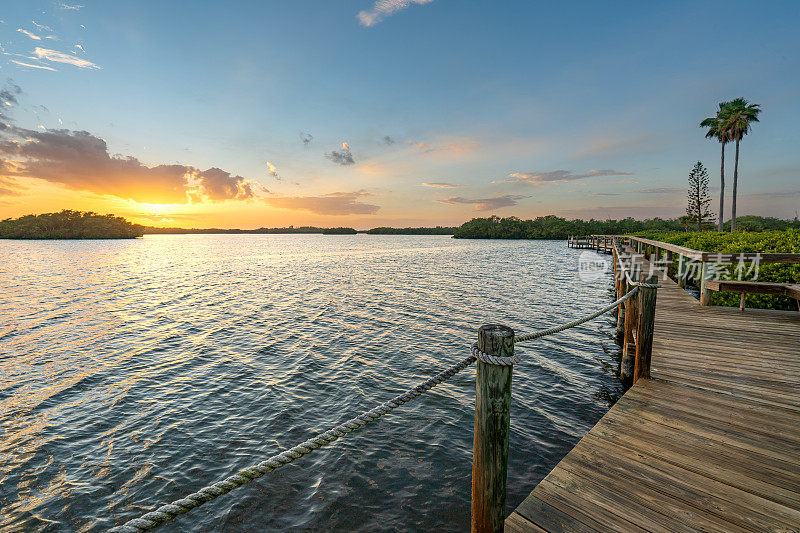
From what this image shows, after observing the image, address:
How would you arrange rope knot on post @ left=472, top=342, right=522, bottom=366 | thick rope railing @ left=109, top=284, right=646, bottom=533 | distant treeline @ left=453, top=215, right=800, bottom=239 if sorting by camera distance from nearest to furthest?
thick rope railing @ left=109, top=284, right=646, bottom=533
rope knot on post @ left=472, top=342, right=522, bottom=366
distant treeline @ left=453, top=215, right=800, bottom=239

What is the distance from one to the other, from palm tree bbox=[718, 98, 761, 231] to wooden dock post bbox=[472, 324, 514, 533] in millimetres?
59204

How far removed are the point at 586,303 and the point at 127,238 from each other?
715 feet

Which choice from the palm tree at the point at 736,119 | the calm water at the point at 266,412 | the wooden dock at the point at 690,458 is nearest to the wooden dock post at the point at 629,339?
the calm water at the point at 266,412

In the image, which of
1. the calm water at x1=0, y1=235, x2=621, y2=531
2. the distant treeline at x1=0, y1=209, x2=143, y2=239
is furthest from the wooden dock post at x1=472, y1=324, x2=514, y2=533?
the distant treeline at x1=0, y1=209, x2=143, y2=239

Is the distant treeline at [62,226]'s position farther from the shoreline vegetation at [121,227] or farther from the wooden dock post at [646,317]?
the wooden dock post at [646,317]

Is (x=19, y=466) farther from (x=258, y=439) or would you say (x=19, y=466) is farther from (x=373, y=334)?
(x=373, y=334)

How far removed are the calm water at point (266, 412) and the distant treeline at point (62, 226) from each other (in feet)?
587

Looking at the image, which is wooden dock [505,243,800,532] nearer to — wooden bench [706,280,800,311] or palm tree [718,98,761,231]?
wooden bench [706,280,800,311]

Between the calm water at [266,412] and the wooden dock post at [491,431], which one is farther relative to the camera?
the calm water at [266,412]

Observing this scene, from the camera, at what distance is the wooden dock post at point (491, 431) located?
2258 millimetres

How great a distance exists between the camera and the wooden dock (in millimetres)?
2812

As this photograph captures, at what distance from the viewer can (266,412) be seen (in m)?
7.10

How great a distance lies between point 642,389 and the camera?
200 inches

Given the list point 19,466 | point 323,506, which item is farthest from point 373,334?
point 19,466
